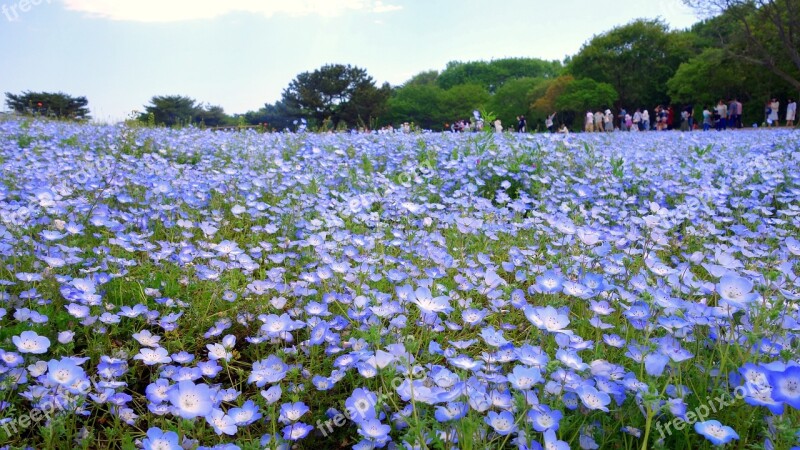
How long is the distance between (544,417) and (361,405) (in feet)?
1.50

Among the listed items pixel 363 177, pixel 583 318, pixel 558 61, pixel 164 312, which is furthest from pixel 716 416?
pixel 558 61

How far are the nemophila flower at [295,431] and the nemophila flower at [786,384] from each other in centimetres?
108

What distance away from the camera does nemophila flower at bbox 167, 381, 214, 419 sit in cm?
130

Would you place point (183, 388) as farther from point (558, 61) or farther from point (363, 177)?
point (558, 61)

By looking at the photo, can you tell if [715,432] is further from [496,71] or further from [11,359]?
[496,71]

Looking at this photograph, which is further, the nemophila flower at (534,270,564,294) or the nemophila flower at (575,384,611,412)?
the nemophila flower at (534,270,564,294)

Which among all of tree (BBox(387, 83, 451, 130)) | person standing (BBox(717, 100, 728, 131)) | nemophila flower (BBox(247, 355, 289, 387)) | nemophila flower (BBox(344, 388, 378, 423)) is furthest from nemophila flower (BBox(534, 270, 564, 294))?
tree (BBox(387, 83, 451, 130))

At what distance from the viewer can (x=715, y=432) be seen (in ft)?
4.10

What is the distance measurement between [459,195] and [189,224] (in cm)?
193

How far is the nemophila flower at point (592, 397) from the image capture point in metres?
1.37

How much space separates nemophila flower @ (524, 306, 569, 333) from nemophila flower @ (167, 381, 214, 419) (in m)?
0.86

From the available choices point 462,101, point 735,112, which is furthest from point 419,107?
point 735,112

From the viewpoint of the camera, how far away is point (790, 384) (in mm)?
1176

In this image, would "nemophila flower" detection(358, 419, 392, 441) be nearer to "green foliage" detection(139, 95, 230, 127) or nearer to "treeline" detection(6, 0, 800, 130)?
"treeline" detection(6, 0, 800, 130)
